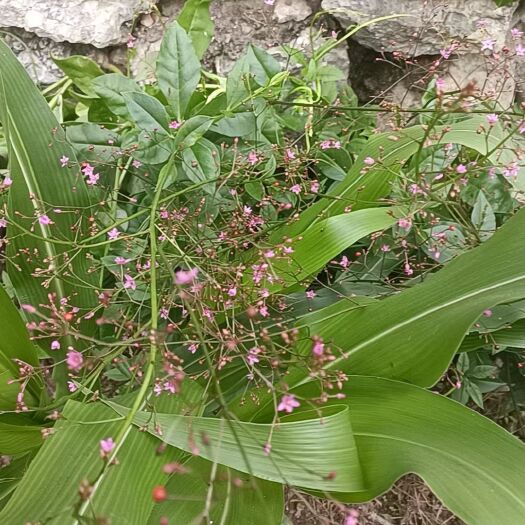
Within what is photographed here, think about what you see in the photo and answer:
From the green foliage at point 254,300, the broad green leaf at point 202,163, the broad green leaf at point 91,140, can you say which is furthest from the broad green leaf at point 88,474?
the broad green leaf at point 91,140

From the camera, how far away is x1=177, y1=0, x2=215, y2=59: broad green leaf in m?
0.94

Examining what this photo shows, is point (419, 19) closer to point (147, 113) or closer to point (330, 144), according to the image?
point (330, 144)

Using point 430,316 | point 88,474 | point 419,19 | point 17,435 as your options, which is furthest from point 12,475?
point 419,19

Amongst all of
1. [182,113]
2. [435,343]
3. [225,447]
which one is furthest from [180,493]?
[182,113]

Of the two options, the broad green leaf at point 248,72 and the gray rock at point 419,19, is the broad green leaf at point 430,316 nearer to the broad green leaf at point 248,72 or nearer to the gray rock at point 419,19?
the broad green leaf at point 248,72

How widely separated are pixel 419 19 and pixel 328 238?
0.55m

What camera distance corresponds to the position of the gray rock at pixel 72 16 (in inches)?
42.9

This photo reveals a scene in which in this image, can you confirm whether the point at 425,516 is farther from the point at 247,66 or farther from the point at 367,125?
the point at 247,66

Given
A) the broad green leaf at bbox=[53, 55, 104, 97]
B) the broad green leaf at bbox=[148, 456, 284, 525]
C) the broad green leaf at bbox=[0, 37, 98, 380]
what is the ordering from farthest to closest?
the broad green leaf at bbox=[53, 55, 104, 97], the broad green leaf at bbox=[0, 37, 98, 380], the broad green leaf at bbox=[148, 456, 284, 525]

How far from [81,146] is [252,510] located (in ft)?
1.98

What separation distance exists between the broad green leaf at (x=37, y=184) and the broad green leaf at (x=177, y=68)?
0.65 ft

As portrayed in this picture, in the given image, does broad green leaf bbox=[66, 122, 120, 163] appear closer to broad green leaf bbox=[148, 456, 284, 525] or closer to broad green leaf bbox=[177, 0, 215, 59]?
broad green leaf bbox=[177, 0, 215, 59]

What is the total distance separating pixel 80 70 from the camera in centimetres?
105

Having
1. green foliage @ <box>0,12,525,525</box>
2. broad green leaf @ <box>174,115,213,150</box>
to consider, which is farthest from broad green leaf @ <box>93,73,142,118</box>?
broad green leaf @ <box>174,115,213,150</box>
